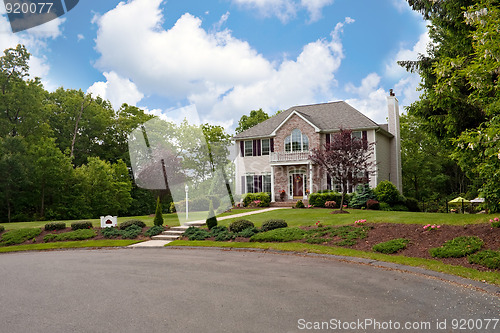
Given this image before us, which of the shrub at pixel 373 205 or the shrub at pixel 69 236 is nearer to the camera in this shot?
the shrub at pixel 69 236

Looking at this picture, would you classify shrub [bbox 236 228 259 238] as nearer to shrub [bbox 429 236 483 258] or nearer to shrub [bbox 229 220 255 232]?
shrub [bbox 229 220 255 232]

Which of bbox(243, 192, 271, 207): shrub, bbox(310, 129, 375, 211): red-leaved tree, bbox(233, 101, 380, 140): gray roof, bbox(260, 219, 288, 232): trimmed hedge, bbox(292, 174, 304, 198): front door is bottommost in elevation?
bbox(260, 219, 288, 232): trimmed hedge

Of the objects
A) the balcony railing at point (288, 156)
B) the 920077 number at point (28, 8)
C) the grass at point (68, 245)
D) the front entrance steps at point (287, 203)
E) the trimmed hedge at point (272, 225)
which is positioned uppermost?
the 920077 number at point (28, 8)

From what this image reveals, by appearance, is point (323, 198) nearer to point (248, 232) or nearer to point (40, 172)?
point (248, 232)

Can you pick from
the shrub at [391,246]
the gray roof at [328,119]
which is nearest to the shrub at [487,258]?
the shrub at [391,246]

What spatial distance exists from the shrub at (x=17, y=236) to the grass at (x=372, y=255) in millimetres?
7500

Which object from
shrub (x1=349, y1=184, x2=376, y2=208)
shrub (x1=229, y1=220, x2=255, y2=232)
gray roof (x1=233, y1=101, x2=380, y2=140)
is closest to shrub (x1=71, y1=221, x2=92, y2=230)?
shrub (x1=229, y1=220, x2=255, y2=232)

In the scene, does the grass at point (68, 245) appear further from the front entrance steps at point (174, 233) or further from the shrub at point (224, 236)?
the shrub at point (224, 236)

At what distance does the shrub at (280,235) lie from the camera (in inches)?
503

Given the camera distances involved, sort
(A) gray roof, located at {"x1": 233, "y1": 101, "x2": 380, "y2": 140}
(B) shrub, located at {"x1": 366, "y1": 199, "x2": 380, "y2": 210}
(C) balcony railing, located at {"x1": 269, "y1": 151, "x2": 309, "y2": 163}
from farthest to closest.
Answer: (C) balcony railing, located at {"x1": 269, "y1": 151, "x2": 309, "y2": 163}
(A) gray roof, located at {"x1": 233, "y1": 101, "x2": 380, "y2": 140}
(B) shrub, located at {"x1": 366, "y1": 199, "x2": 380, "y2": 210}

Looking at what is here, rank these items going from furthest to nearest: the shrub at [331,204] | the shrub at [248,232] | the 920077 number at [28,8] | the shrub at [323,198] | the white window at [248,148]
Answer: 1. the white window at [248,148]
2. the shrub at [323,198]
3. the shrub at [331,204]
4. the shrub at [248,232]
5. the 920077 number at [28,8]

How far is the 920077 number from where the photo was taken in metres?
5.86

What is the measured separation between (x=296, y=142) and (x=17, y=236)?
64.8ft

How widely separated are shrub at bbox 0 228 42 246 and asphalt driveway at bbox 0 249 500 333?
8118 millimetres
